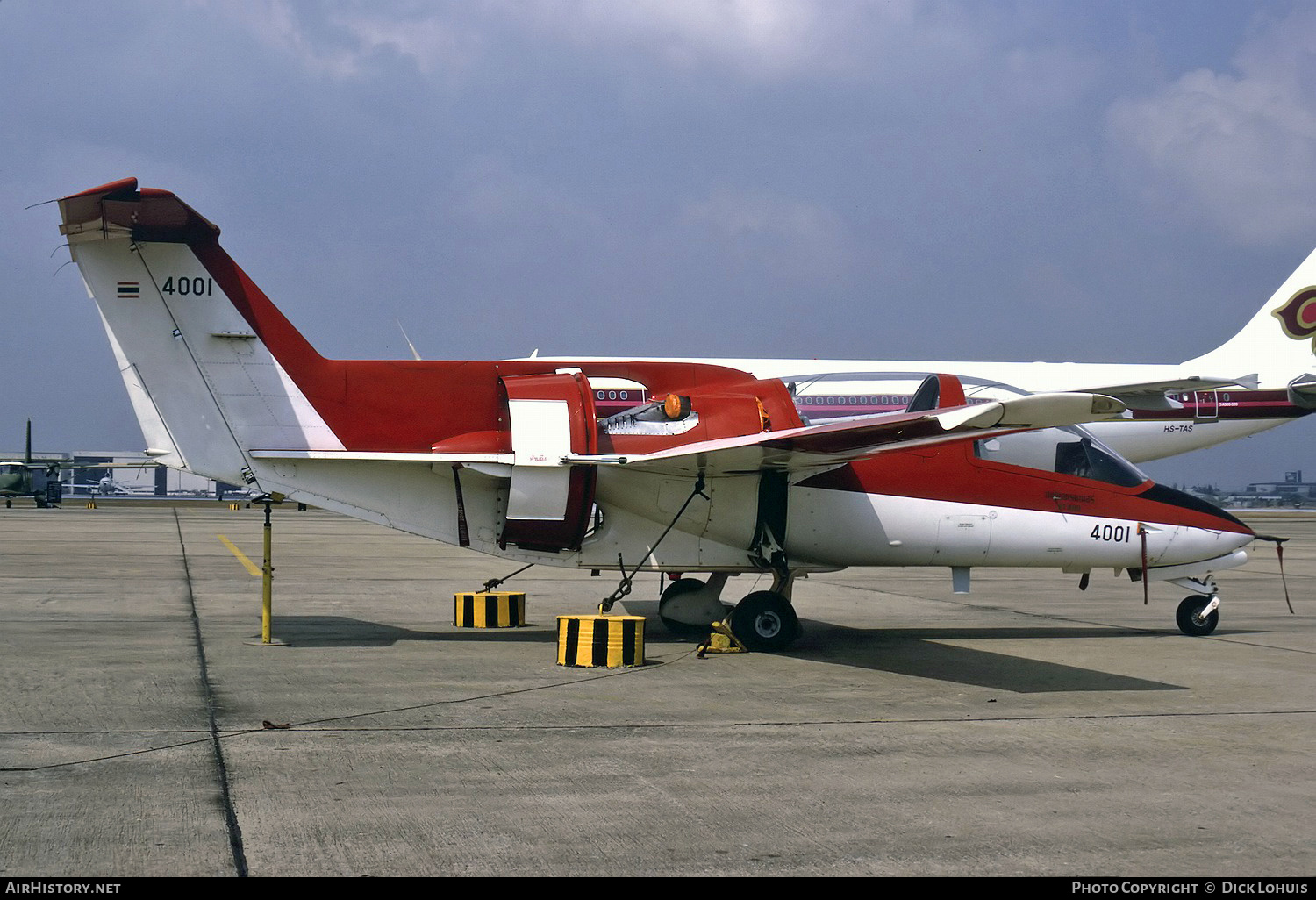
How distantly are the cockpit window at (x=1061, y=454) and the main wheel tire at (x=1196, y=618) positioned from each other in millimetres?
1765

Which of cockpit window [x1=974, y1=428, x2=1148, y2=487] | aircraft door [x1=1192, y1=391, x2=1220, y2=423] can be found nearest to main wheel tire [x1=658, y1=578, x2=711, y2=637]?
cockpit window [x1=974, y1=428, x2=1148, y2=487]

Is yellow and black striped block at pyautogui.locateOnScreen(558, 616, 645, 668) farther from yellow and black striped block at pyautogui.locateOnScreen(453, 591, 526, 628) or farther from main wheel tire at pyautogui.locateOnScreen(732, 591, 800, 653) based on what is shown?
yellow and black striped block at pyautogui.locateOnScreen(453, 591, 526, 628)

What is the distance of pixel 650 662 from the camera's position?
452 inches

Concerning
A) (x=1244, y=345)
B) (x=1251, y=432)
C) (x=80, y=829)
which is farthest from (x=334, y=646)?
(x=1244, y=345)

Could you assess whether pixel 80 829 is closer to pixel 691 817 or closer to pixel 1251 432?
pixel 691 817

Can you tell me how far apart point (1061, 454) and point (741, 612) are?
4.11 m

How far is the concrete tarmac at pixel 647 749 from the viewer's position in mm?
5480

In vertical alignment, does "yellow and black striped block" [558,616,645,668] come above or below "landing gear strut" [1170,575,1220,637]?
below

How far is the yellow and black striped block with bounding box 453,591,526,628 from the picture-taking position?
14141mm

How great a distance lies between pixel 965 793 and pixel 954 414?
123 inches

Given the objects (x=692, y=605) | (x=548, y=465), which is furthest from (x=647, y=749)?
(x=692, y=605)

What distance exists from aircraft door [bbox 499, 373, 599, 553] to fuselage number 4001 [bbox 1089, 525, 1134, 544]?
5726mm

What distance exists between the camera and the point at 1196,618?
13.9 meters

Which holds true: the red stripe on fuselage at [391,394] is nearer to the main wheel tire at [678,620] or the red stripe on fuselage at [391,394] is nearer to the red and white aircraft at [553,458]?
the red and white aircraft at [553,458]
